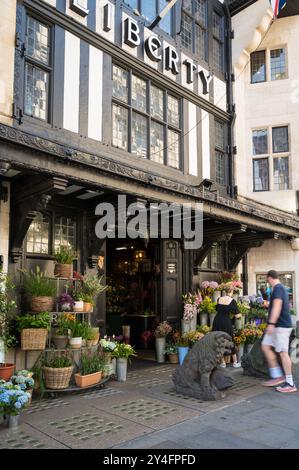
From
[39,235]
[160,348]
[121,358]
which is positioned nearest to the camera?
[39,235]

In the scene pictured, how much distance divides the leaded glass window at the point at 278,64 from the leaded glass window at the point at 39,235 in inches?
390

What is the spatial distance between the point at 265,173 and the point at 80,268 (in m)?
7.96

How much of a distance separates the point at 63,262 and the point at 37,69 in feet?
11.7

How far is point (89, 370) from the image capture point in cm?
737

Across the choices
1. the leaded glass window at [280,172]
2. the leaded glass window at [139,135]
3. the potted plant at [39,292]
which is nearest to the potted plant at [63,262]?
the potted plant at [39,292]

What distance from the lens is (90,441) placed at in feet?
16.0

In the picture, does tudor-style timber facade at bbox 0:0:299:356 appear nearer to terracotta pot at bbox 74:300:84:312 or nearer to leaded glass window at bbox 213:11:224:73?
leaded glass window at bbox 213:11:224:73

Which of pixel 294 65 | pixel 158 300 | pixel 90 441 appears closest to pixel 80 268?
pixel 158 300

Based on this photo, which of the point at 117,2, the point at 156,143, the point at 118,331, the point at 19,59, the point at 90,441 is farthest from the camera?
the point at 118,331

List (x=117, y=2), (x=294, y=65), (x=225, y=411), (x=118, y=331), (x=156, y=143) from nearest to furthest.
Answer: (x=225, y=411), (x=117, y=2), (x=156, y=143), (x=118, y=331), (x=294, y=65)

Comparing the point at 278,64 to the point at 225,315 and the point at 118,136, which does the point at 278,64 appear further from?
the point at 225,315

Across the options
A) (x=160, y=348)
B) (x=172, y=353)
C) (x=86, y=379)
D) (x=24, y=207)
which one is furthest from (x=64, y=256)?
(x=172, y=353)

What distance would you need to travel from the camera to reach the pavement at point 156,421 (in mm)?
4844
